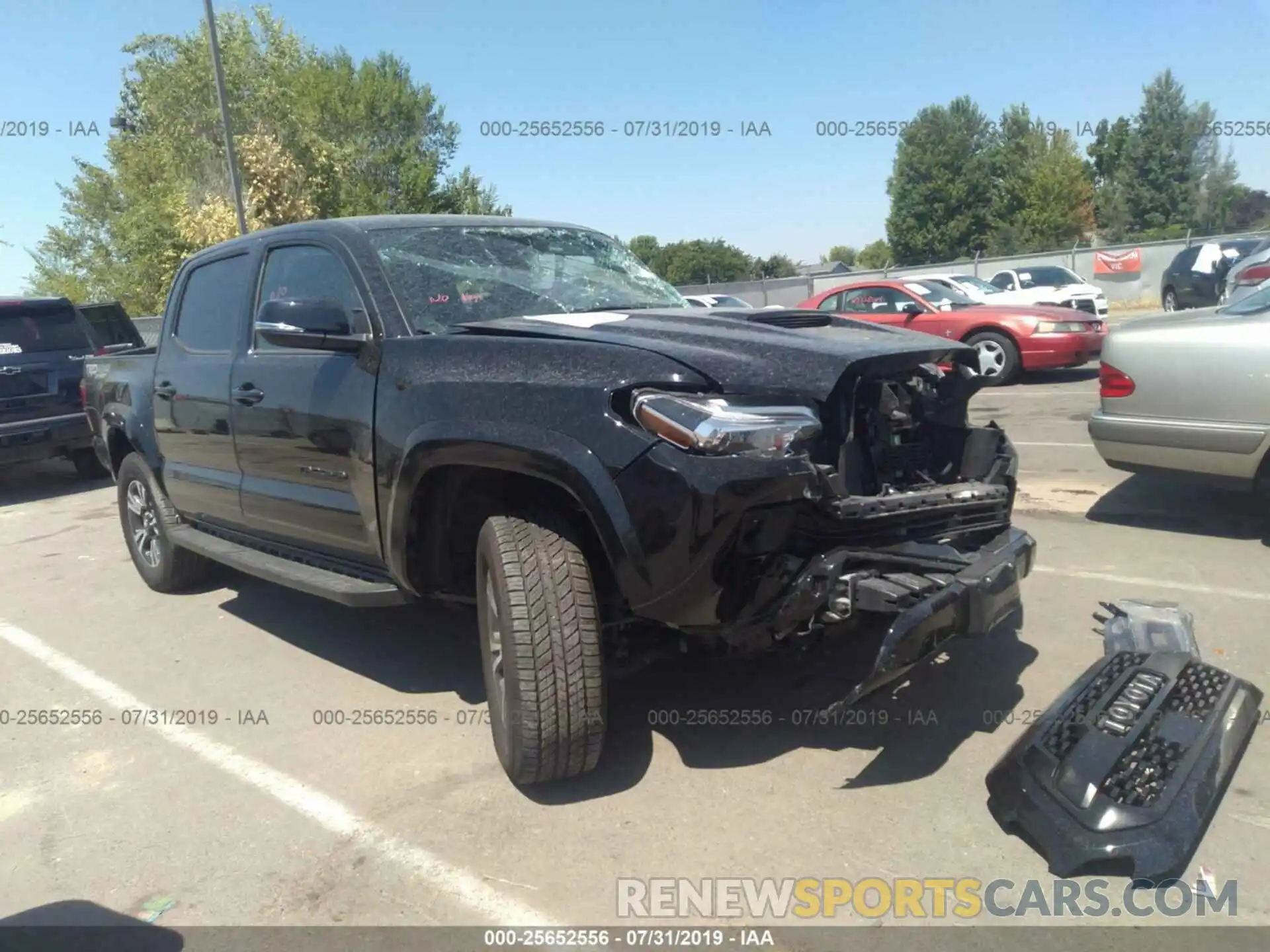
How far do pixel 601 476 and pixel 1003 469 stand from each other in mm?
1509

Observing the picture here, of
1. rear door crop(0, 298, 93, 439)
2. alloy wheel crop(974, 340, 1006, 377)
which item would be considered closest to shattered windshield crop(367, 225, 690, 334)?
rear door crop(0, 298, 93, 439)

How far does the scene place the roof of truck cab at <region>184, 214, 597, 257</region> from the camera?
4.14 m

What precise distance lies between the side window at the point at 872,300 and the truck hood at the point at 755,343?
1031 centimetres

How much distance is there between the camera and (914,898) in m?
2.66

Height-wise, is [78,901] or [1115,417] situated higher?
[1115,417]

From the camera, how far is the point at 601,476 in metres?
2.86

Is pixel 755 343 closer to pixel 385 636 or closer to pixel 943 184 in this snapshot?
pixel 385 636

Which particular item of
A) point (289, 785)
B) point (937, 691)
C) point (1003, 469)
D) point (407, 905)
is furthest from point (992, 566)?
point (289, 785)

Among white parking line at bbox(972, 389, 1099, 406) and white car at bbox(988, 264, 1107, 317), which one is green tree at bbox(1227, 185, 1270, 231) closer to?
white car at bbox(988, 264, 1107, 317)

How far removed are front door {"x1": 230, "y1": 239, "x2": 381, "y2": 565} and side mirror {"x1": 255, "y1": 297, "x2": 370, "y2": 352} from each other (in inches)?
2.0

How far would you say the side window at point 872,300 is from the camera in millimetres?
13773

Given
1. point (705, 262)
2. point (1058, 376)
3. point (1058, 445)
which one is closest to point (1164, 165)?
point (705, 262)

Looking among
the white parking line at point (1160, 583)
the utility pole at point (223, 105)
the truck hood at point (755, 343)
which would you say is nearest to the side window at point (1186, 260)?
the white parking line at point (1160, 583)

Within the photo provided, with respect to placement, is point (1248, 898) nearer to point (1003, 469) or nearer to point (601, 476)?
point (1003, 469)
